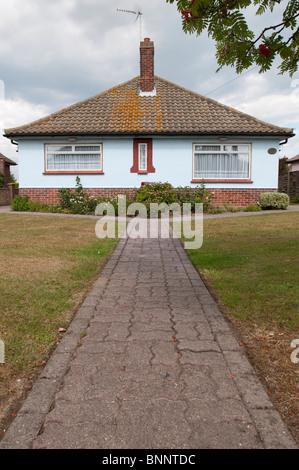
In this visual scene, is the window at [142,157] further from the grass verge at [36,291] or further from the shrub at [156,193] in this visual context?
the grass verge at [36,291]

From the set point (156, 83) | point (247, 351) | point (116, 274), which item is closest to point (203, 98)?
point (156, 83)

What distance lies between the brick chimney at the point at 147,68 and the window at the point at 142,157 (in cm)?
398

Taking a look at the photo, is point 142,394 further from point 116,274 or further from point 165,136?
point 165,136

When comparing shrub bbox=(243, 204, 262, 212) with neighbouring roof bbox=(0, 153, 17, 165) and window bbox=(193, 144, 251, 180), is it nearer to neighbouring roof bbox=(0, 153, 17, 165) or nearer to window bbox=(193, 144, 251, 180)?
window bbox=(193, 144, 251, 180)

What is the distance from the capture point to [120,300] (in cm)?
399

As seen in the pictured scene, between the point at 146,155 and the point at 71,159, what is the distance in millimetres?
3521

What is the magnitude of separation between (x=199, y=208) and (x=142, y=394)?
12864 millimetres

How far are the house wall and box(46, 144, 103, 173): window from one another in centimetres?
27

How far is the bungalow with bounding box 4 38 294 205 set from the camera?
15.5 metres

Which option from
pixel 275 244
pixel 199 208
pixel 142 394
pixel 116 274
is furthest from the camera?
pixel 199 208

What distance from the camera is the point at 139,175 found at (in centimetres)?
1564

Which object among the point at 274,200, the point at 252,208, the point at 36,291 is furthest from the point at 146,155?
the point at 36,291

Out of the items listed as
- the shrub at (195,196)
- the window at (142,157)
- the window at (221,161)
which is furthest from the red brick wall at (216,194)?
the window at (142,157)

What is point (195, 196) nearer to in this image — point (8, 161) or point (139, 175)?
point (139, 175)
